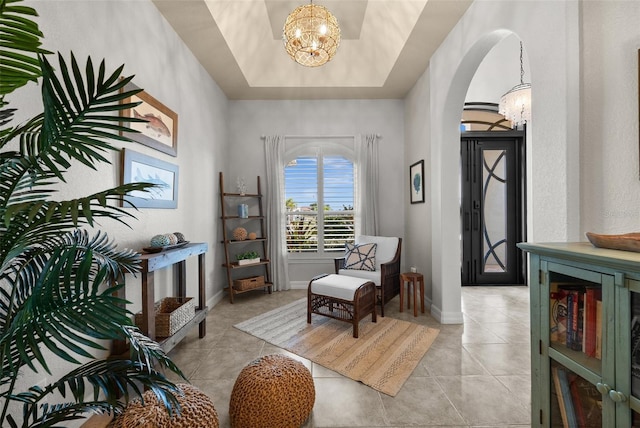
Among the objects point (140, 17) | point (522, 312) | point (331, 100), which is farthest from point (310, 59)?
point (522, 312)

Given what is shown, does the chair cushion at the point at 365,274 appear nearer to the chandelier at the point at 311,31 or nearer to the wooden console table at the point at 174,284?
the wooden console table at the point at 174,284

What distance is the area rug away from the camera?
216cm

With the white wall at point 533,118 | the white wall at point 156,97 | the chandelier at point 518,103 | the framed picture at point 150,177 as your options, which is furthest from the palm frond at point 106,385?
the chandelier at point 518,103

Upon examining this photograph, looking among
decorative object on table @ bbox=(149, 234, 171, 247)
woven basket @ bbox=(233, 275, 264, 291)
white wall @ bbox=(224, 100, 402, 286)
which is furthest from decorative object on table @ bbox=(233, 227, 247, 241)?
decorative object on table @ bbox=(149, 234, 171, 247)

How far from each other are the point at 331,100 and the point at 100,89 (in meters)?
3.99

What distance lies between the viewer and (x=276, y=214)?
4.41 meters

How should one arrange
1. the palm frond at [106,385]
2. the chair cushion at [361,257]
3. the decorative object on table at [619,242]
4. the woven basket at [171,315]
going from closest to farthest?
the palm frond at [106,385]
the decorative object on table at [619,242]
the woven basket at [171,315]
the chair cushion at [361,257]

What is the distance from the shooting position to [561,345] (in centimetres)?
119

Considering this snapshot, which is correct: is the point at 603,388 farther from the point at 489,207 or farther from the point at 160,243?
the point at 489,207

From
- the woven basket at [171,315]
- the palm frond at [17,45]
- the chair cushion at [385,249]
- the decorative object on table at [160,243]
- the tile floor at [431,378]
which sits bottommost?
the tile floor at [431,378]

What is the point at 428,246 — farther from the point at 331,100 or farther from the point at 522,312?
the point at 331,100

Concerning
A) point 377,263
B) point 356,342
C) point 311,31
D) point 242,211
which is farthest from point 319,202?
point 311,31

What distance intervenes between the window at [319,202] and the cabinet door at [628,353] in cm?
360

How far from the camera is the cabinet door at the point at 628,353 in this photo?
0.92 meters
